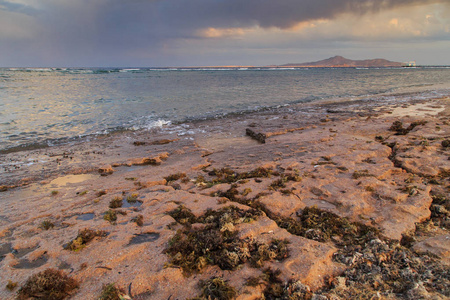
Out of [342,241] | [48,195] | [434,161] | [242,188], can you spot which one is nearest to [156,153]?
[48,195]

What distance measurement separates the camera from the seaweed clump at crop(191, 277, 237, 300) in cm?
306

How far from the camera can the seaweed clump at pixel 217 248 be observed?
3.64 metres

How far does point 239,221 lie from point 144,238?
1813 millimetres

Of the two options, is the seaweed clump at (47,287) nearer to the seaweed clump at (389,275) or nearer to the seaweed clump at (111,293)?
the seaweed clump at (111,293)

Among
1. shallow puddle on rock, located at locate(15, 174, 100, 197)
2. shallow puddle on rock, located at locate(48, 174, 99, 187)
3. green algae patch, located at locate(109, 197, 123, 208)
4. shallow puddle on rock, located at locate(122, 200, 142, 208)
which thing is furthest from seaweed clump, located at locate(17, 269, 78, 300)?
shallow puddle on rock, located at locate(48, 174, 99, 187)


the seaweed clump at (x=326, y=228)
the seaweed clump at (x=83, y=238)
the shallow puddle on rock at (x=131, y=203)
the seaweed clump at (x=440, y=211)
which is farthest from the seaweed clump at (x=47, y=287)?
the seaweed clump at (x=440, y=211)

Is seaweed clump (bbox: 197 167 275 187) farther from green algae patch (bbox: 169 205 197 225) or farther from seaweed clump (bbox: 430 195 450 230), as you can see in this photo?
seaweed clump (bbox: 430 195 450 230)

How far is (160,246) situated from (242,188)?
265 centimetres

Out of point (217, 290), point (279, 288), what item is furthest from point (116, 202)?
point (279, 288)

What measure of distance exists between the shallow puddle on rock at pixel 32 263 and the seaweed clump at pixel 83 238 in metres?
0.33

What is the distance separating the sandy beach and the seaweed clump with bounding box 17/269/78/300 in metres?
0.05

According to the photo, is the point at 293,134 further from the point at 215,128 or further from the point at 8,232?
the point at 8,232

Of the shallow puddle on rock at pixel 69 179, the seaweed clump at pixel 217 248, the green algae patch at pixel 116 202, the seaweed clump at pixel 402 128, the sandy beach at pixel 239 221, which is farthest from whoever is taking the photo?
the seaweed clump at pixel 402 128

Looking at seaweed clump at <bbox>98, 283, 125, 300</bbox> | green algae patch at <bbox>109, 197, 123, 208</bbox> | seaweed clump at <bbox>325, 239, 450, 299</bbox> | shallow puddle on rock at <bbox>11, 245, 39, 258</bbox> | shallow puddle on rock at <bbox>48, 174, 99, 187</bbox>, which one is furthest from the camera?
shallow puddle on rock at <bbox>48, 174, 99, 187</bbox>
